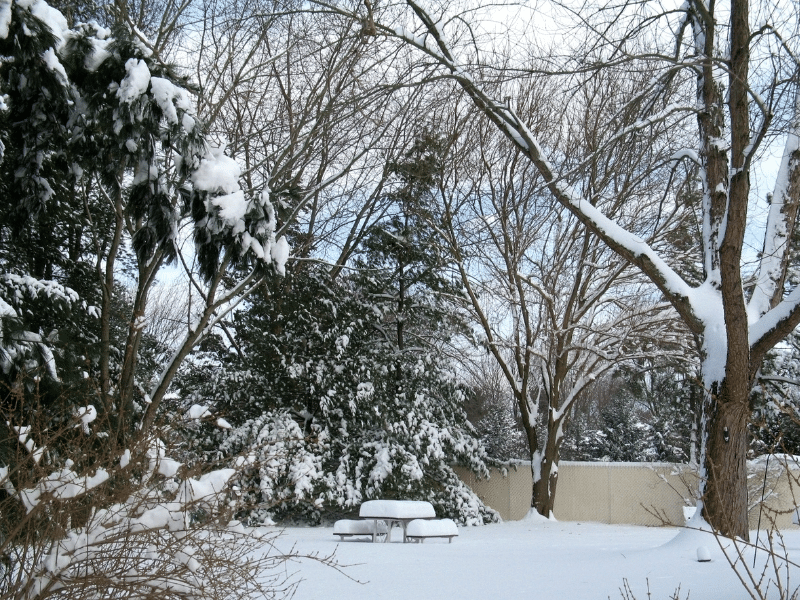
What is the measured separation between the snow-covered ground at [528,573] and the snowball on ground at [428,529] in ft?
5.24

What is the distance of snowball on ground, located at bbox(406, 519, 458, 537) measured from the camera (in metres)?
10.1

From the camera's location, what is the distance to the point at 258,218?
573 centimetres

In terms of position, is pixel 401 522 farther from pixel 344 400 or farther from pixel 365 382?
pixel 344 400

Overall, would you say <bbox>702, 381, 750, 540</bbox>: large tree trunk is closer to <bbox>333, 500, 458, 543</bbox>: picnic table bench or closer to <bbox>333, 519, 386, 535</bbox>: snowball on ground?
<bbox>333, 500, 458, 543</bbox>: picnic table bench

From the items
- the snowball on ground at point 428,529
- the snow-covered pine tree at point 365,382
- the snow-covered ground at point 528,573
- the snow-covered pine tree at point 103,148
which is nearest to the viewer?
the snow-covered pine tree at point 103,148

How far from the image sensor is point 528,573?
625 centimetres

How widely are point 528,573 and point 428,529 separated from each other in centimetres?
412

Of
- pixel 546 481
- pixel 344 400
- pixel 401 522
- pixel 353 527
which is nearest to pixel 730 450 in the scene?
pixel 401 522

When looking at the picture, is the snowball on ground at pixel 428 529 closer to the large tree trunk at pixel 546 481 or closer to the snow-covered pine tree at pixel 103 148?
the large tree trunk at pixel 546 481

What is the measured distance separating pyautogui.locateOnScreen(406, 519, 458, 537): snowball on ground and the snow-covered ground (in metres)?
1.60

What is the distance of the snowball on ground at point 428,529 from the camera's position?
33.2ft

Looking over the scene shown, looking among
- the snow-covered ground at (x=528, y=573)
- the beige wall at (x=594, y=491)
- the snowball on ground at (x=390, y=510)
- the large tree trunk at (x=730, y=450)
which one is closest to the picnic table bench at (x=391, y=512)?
the snowball on ground at (x=390, y=510)

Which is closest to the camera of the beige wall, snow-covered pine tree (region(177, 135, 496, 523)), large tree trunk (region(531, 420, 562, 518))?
snow-covered pine tree (region(177, 135, 496, 523))

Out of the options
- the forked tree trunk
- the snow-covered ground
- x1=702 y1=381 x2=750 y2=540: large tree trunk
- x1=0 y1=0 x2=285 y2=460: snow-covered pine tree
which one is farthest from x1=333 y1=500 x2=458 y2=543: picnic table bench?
x1=0 y1=0 x2=285 y2=460: snow-covered pine tree
